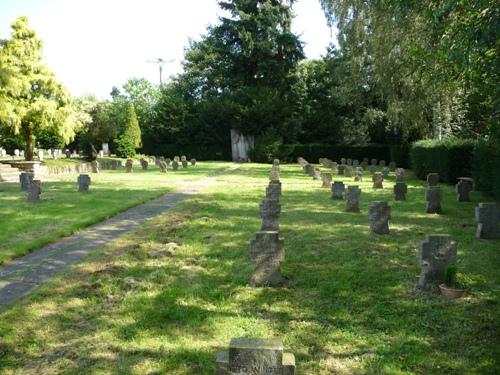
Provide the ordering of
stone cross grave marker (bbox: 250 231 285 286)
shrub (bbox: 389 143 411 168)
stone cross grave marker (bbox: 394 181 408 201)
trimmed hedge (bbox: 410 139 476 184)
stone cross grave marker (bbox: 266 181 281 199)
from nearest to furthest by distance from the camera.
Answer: stone cross grave marker (bbox: 250 231 285 286)
stone cross grave marker (bbox: 266 181 281 199)
stone cross grave marker (bbox: 394 181 408 201)
trimmed hedge (bbox: 410 139 476 184)
shrub (bbox: 389 143 411 168)

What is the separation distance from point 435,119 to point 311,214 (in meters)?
13.9

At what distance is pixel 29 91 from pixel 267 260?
28.5 m

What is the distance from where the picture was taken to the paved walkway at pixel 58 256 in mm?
6316

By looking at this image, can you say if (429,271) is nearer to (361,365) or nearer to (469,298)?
(469,298)

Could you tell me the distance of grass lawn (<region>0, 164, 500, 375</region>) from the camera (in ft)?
14.0

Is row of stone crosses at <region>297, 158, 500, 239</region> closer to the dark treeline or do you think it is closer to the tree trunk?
the dark treeline

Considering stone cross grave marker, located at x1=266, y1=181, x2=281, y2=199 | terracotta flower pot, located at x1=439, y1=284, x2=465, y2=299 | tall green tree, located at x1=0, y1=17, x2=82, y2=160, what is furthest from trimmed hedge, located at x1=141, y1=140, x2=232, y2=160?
terracotta flower pot, located at x1=439, y1=284, x2=465, y2=299

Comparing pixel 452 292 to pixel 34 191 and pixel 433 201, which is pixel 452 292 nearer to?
pixel 433 201

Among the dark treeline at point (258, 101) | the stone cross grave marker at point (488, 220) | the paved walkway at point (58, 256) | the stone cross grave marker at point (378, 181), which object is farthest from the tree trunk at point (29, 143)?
the stone cross grave marker at point (488, 220)

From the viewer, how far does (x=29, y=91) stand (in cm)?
3016

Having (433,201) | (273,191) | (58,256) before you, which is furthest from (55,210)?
(433,201)

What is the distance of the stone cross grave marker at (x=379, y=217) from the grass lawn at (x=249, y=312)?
0.38 m

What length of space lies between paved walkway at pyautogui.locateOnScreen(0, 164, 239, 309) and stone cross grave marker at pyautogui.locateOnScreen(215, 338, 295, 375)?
380 cm

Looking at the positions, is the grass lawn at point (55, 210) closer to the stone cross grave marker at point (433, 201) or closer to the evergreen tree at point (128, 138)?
the stone cross grave marker at point (433, 201)
